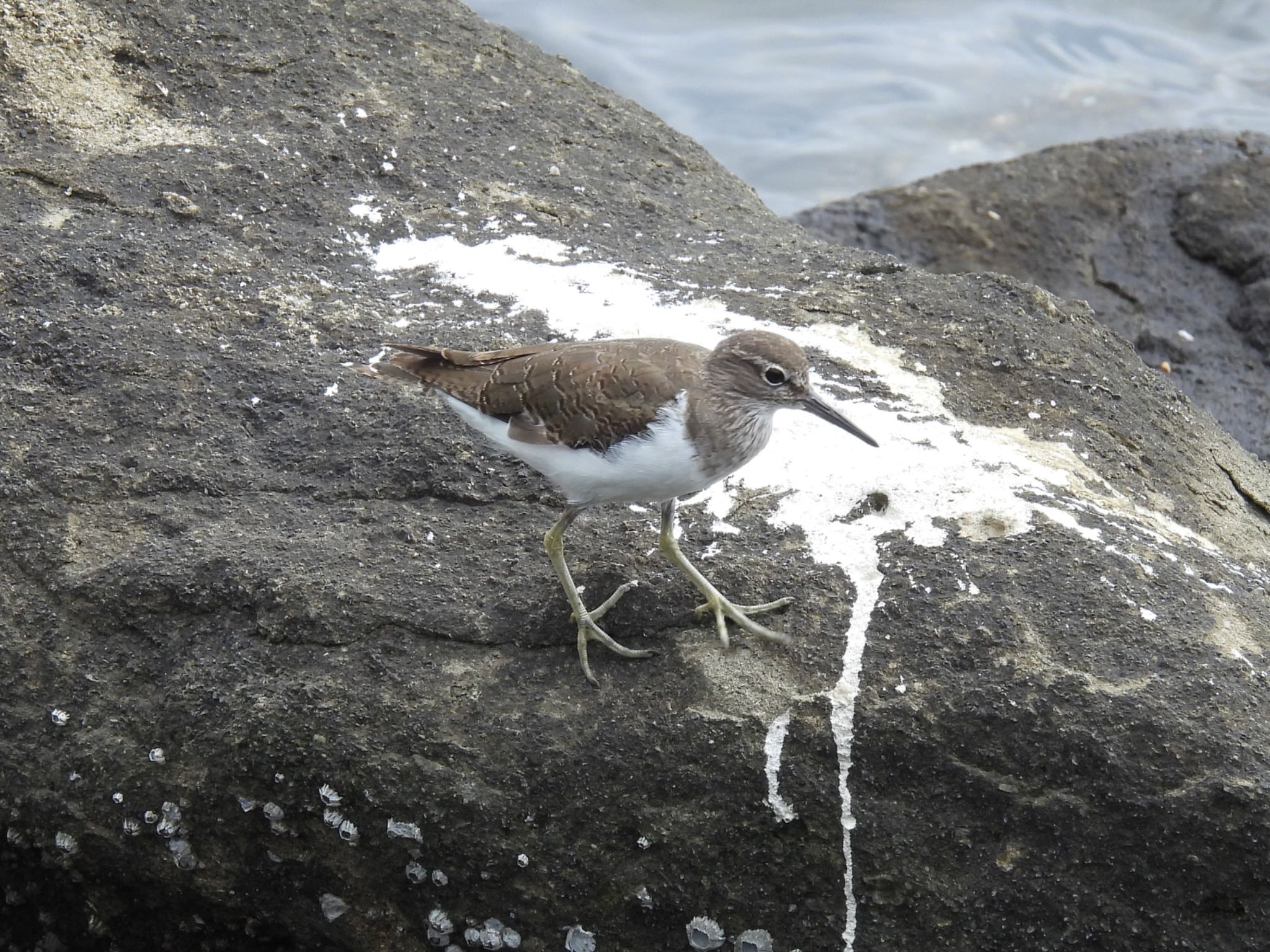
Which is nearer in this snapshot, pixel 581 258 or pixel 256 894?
pixel 256 894

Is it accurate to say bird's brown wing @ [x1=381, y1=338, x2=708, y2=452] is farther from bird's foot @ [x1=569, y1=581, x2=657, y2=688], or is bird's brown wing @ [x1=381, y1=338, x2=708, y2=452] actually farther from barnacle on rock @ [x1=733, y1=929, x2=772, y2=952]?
barnacle on rock @ [x1=733, y1=929, x2=772, y2=952]

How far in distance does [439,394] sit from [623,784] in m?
1.51

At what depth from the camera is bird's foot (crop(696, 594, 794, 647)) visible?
4031 mm

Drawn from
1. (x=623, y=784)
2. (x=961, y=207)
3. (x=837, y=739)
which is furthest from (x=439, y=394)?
(x=961, y=207)

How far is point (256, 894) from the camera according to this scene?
158 inches

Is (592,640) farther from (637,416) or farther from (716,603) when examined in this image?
(637,416)

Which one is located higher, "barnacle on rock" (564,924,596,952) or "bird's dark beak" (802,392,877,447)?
"bird's dark beak" (802,392,877,447)

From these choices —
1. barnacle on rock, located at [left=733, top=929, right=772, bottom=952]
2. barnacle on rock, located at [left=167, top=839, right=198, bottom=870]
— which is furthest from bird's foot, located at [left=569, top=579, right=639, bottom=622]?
barnacle on rock, located at [left=167, top=839, right=198, bottom=870]

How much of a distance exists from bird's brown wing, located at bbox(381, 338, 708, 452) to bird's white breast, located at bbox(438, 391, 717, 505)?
0.04 meters

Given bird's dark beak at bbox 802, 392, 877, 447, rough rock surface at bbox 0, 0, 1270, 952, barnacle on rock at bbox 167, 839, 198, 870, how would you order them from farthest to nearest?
1. bird's dark beak at bbox 802, 392, 877, 447
2. barnacle on rock at bbox 167, 839, 198, 870
3. rough rock surface at bbox 0, 0, 1270, 952

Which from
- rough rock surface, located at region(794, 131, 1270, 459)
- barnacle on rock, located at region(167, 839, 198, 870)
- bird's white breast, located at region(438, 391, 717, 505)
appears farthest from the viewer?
rough rock surface, located at region(794, 131, 1270, 459)

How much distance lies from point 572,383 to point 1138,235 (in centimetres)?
532

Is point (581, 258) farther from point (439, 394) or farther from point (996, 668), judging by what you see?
point (996, 668)

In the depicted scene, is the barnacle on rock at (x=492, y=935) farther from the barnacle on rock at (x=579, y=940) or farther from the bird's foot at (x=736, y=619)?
the bird's foot at (x=736, y=619)
